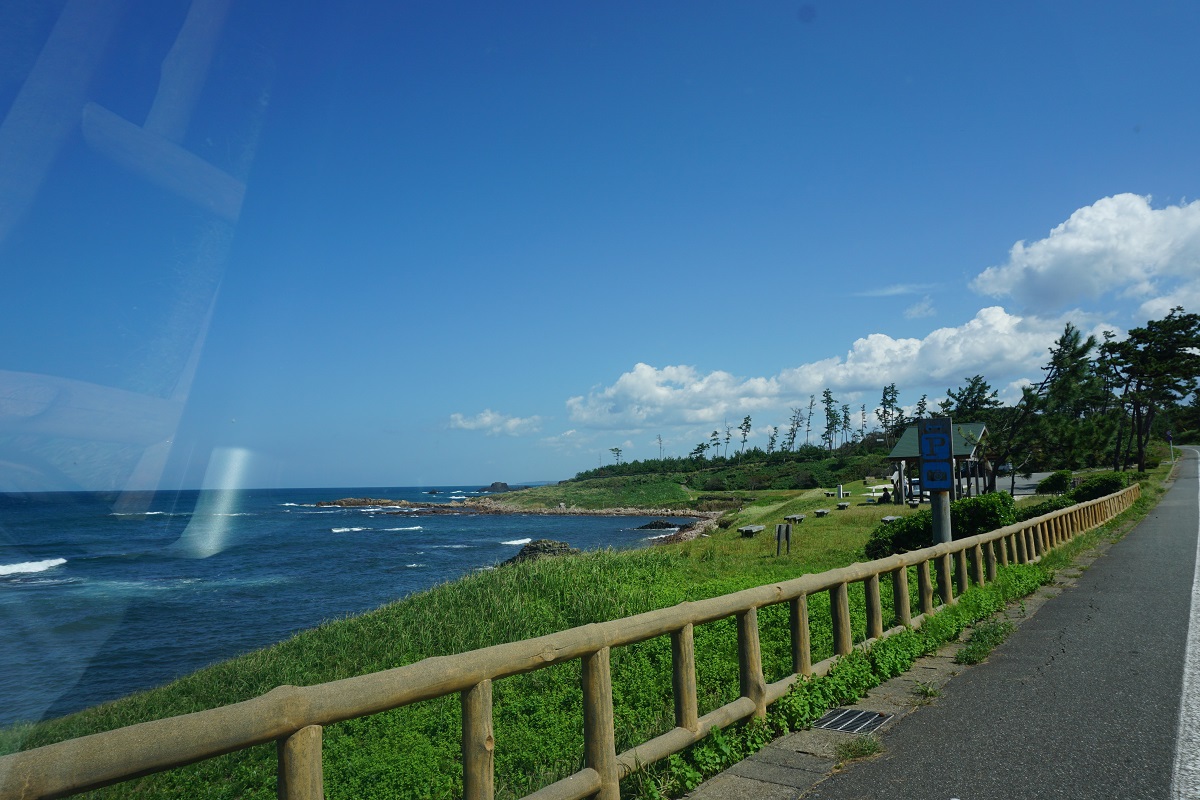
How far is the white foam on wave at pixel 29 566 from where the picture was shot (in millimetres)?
37844

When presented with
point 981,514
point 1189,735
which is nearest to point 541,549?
point 981,514

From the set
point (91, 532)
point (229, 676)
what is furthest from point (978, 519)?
point (91, 532)

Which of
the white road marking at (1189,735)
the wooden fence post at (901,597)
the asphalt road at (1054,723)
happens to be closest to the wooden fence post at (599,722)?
the asphalt road at (1054,723)

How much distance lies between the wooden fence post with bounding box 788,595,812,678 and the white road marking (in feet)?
7.99

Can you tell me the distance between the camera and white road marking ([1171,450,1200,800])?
15.0 ft

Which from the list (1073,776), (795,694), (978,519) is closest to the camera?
(1073,776)

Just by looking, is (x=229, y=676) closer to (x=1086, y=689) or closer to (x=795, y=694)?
(x=795, y=694)

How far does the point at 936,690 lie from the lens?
6.80 metres

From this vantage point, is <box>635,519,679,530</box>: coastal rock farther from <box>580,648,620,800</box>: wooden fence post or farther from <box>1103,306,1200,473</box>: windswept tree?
<box>580,648,620,800</box>: wooden fence post

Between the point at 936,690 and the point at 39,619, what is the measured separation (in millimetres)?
26694

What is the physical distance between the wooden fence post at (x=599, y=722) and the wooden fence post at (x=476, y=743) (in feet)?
2.36

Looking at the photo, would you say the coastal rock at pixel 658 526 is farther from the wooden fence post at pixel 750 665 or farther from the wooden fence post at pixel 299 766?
the wooden fence post at pixel 299 766

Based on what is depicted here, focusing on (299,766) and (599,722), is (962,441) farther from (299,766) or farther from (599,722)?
(299,766)

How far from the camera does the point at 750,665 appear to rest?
225 inches
